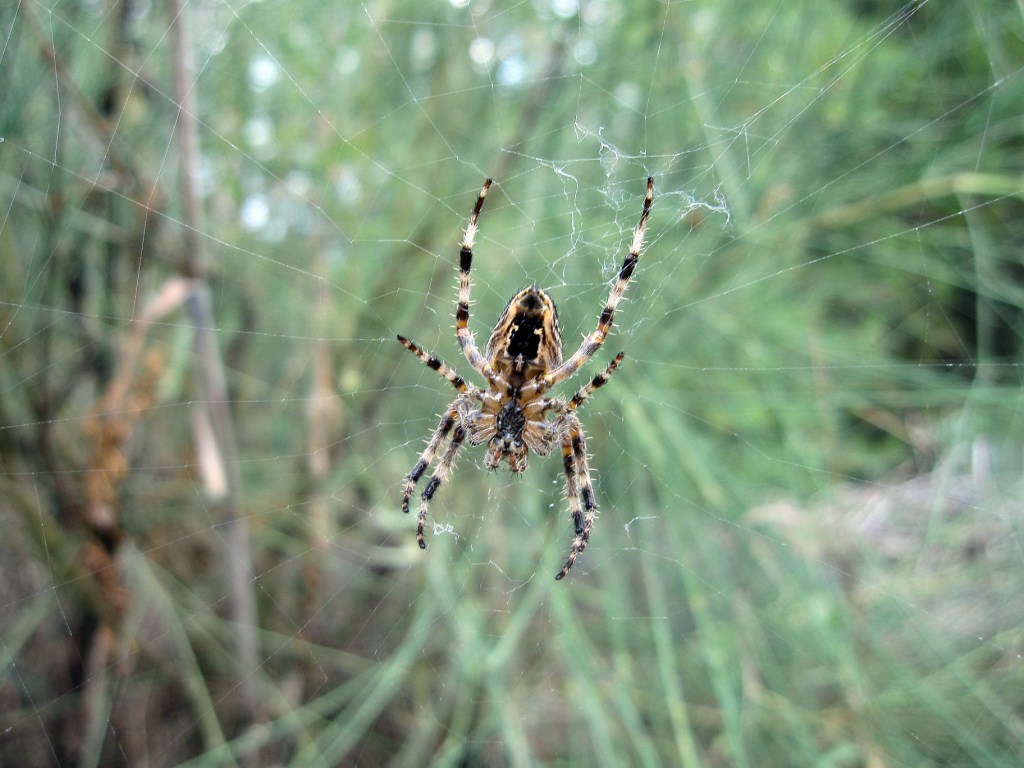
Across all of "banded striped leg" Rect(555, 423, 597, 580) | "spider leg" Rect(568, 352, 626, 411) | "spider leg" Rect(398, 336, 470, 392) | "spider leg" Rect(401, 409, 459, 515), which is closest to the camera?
"spider leg" Rect(568, 352, 626, 411)

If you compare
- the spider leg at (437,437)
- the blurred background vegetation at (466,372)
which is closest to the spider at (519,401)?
the spider leg at (437,437)

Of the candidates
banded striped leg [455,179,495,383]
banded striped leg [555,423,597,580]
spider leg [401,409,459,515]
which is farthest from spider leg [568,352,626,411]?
spider leg [401,409,459,515]

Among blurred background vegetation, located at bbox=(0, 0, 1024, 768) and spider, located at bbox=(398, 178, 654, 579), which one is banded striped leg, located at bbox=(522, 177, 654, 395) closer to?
spider, located at bbox=(398, 178, 654, 579)

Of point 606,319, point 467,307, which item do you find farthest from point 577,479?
point 467,307

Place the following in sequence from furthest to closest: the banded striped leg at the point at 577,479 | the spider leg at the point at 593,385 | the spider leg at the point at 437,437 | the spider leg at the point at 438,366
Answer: the spider leg at the point at 437,437
the banded striped leg at the point at 577,479
the spider leg at the point at 438,366
the spider leg at the point at 593,385

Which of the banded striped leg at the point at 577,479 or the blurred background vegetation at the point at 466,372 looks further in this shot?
the banded striped leg at the point at 577,479

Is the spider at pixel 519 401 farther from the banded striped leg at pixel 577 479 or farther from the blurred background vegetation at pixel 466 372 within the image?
the blurred background vegetation at pixel 466 372

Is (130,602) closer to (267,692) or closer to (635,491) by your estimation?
(267,692)

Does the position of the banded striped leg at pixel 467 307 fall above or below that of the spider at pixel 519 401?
above
